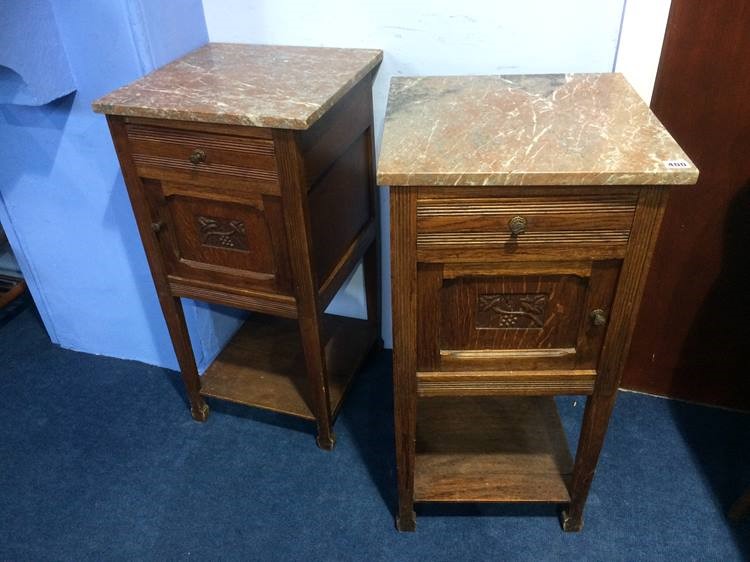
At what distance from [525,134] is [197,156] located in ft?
2.09

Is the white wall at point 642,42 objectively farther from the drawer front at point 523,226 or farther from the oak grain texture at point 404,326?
the oak grain texture at point 404,326

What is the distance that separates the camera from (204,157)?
123cm

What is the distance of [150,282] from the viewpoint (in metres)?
1.76

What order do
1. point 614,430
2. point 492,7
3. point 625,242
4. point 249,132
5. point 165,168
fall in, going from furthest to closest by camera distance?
point 614,430, point 492,7, point 165,168, point 249,132, point 625,242

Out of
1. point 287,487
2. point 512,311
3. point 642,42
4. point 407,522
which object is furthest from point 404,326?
point 642,42

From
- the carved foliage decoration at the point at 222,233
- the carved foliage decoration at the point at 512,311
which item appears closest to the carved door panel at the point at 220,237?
the carved foliage decoration at the point at 222,233

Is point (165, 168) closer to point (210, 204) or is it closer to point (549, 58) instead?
point (210, 204)

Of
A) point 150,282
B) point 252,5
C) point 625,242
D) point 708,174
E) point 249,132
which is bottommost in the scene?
point 150,282

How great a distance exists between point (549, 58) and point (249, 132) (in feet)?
2.42

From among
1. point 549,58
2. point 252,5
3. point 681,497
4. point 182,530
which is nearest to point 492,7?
point 549,58

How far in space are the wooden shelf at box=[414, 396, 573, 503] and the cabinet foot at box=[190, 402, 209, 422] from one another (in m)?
0.62

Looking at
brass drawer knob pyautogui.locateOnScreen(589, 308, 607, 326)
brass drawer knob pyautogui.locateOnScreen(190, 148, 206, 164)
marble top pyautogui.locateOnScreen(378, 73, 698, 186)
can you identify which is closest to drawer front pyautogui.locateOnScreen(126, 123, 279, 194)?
brass drawer knob pyautogui.locateOnScreen(190, 148, 206, 164)

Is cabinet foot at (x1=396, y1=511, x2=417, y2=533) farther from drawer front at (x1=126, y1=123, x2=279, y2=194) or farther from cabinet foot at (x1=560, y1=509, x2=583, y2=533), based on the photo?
drawer front at (x1=126, y1=123, x2=279, y2=194)

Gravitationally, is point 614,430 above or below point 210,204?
below
